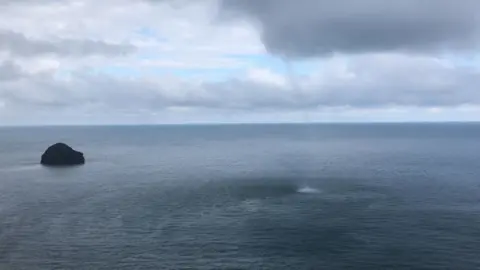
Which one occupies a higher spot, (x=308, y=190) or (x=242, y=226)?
(x=308, y=190)

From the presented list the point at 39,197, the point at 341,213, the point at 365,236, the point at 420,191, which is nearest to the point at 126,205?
the point at 39,197

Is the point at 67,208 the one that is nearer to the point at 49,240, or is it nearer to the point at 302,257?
the point at 49,240

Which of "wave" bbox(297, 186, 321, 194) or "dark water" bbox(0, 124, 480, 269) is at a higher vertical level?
"wave" bbox(297, 186, 321, 194)

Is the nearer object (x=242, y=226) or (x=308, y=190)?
(x=242, y=226)

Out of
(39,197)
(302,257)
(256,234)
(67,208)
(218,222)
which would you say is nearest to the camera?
(302,257)

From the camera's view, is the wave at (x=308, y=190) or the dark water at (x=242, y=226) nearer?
the dark water at (x=242, y=226)

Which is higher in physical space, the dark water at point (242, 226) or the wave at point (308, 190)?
the wave at point (308, 190)

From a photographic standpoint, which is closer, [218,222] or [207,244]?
[207,244]

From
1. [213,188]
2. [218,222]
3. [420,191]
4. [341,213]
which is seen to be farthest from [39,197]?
[420,191]

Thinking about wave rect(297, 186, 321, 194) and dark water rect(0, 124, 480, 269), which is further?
wave rect(297, 186, 321, 194)

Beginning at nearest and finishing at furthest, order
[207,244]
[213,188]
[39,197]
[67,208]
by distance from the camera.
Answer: [207,244]
[67,208]
[39,197]
[213,188]
